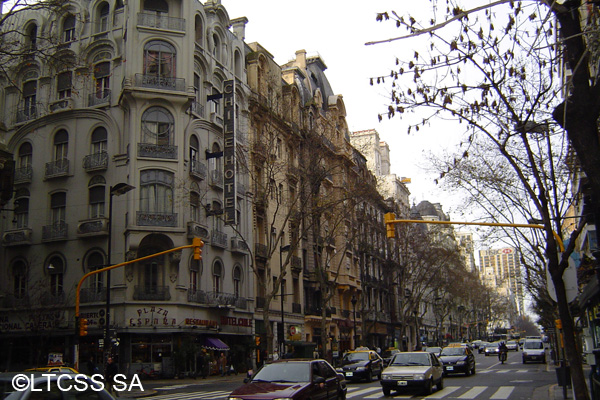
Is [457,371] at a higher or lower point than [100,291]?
lower

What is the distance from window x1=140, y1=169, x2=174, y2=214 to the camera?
35.0 metres

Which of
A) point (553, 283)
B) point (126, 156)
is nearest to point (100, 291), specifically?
point (126, 156)

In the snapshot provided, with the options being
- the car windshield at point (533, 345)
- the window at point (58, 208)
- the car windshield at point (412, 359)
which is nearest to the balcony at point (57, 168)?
the window at point (58, 208)

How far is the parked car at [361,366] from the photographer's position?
95.5ft

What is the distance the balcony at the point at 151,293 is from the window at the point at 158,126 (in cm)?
842

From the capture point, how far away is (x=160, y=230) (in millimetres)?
34438

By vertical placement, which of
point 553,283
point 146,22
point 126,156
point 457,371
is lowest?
point 457,371

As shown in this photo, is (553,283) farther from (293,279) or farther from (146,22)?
(293,279)

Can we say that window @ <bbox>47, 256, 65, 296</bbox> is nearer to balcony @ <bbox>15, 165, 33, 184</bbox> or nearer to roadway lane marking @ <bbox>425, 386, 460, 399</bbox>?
balcony @ <bbox>15, 165, 33, 184</bbox>

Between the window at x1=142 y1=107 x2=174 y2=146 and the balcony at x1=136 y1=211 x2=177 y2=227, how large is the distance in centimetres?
438

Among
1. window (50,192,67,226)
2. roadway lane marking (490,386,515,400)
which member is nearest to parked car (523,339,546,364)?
roadway lane marking (490,386,515,400)

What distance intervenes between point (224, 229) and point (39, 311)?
12.7 metres

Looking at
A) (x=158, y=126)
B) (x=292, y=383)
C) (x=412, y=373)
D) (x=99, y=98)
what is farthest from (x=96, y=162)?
(x=292, y=383)

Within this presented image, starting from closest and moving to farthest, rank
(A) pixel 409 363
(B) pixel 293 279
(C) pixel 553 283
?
(C) pixel 553 283 < (A) pixel 409 363 < (B) pixel 293 279
